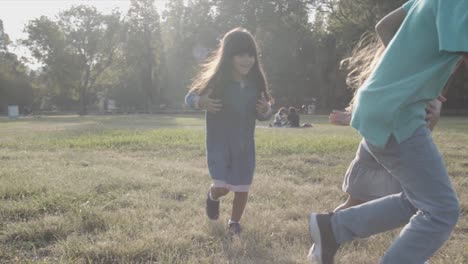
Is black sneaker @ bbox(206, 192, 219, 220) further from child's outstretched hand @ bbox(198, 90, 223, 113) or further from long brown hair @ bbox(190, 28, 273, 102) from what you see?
long brown hair @ bbox(190, 28, 273, 102)

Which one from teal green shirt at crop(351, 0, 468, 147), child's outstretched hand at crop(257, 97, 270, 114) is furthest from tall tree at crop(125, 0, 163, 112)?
teal green shirt at crop(351, 0, 468, 147)

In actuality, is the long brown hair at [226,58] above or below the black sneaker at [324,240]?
above

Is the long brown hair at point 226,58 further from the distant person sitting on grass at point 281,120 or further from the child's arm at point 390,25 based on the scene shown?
the distant person sitting on grass at point 281,120

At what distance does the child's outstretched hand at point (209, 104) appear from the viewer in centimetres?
349

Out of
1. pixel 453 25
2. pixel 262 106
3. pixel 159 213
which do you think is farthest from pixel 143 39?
pixel 453 25

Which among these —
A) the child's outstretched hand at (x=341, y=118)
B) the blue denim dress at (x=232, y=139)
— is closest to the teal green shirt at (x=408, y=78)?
the child's outstretched hand at (x=341, y=118)

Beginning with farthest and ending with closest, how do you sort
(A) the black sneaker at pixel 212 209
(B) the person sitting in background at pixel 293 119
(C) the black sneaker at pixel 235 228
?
(B) the person sitting in background at pixel 293 119
(A) the black sneaker at pixel 212 209
(C) the black sneaker at pixel 235 228

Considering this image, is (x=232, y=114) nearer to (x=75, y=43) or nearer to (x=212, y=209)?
(x=212, y=209)

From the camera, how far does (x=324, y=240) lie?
2.59m

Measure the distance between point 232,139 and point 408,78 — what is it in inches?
69.8

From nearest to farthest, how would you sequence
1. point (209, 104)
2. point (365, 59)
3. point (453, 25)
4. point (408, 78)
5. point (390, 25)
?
point (453, 25) < point (408, 78) < point (390, 25) < point (365, 59) < point (209, 104)

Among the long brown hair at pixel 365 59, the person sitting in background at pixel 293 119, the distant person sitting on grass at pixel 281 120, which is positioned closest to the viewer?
the long brown hair at pixel 365 59

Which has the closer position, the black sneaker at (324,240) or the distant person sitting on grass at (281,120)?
the black sneaker at (324,240)

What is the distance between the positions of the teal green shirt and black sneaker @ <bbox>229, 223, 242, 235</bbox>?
164 centimetres
